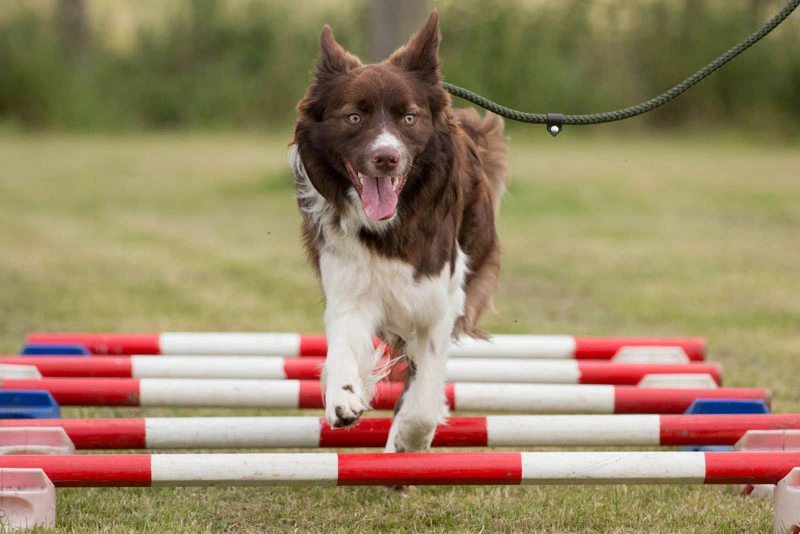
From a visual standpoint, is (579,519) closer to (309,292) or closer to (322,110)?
(322,110)

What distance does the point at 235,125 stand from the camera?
21.0 meters

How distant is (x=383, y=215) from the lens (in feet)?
11.2

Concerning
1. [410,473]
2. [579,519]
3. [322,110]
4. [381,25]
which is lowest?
[579,519]

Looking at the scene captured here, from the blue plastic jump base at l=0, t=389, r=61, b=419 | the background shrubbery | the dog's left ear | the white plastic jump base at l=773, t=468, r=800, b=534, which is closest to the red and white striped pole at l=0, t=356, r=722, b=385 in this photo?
the blue plastic jump base at l=0, t=389, r=61, b=419

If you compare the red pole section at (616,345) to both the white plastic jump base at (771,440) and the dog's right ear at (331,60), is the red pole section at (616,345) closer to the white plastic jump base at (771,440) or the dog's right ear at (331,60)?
the white plastic jump base at (771,440)

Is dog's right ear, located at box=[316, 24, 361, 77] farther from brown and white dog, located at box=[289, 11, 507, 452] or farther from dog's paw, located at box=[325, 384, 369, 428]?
dog's paw, located at box=[325, 384, 369, 428]

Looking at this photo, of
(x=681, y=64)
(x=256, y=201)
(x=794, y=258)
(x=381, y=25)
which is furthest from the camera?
(x=681, y=64)

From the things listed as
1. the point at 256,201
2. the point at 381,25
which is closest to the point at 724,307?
the point at 381,25

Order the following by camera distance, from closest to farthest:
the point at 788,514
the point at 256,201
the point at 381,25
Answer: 1. the point at 788,514
2. the point at 381,25
3. the point at 256,201

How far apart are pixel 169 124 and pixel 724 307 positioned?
1608 centimetres

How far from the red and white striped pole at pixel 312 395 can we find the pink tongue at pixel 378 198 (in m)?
0.96

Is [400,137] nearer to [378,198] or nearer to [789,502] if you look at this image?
[378,198]

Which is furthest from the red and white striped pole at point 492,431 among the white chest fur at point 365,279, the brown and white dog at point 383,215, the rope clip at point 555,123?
the rope clip at point 555,123

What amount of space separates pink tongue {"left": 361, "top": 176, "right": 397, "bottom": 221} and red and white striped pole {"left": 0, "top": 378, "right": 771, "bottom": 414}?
0.96 meters
